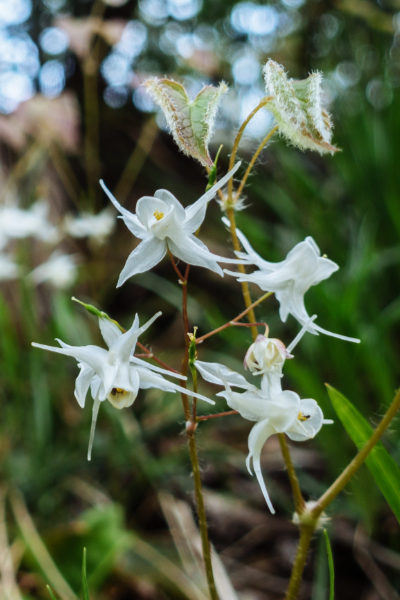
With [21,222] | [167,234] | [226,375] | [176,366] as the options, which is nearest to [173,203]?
[167,234]

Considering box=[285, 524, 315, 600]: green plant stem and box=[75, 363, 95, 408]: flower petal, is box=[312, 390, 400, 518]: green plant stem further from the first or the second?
box=[75, 363, 95, 408]: flower petal

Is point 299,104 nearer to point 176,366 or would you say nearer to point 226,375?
point 226,375

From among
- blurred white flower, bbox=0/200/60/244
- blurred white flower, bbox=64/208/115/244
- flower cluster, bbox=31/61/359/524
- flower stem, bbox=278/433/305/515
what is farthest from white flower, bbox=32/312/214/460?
blurred white flower, bbox=64/208/115/244

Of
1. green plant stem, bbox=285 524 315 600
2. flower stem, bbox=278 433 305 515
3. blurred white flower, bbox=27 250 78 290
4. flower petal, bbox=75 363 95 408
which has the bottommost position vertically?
blurred white flower, bbox=27 250 78 290

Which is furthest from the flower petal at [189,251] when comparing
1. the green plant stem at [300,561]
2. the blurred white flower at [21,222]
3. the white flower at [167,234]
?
the blurred white flower at [21,222]

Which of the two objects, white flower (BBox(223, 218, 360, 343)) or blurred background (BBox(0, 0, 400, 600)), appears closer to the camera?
white flower (BBox(223, 218, 360, 343))
